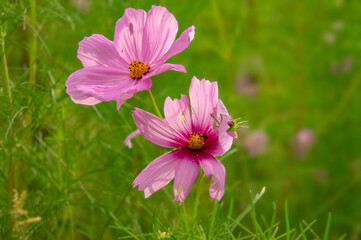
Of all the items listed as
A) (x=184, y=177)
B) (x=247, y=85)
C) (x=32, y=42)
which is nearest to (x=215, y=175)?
(x=184, y=177)

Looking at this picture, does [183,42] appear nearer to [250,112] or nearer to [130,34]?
[130,34]

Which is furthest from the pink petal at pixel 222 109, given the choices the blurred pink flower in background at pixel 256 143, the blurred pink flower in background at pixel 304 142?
the blurred pink flower in background at pixel 256 143

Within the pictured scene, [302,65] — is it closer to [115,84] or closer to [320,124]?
[320,124]

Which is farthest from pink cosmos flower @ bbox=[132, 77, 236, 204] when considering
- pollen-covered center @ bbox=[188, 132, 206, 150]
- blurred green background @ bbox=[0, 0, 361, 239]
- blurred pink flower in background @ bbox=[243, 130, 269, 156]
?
blurred pink flower in background @ bbox=[243, 130, 269, 156]

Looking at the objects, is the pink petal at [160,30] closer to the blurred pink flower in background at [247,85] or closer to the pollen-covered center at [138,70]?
the pollen-covered center at [138,70]

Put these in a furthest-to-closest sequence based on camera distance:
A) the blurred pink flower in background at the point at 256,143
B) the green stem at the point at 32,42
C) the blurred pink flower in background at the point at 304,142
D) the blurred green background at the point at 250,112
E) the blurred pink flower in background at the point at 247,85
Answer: the blurred pink flower in background at the point at 247,85 < the blurred pink flower in background at the point at 256,143 < the blurred pink flower in background at the point at 304,142 < the blurred green background at the point at 250,112 < the green stem at the point at 32,42

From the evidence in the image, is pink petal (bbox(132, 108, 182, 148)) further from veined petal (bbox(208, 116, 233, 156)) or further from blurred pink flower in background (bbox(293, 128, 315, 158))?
blurred pink flower in background (bbox(293, 128, 315, 158))

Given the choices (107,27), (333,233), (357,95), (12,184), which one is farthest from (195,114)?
(357,95)
